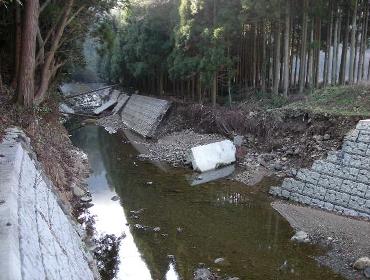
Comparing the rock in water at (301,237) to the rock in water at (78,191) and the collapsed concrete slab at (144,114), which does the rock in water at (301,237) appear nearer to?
the rock in water at (78,191)

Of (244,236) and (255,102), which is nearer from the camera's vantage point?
(244,236)

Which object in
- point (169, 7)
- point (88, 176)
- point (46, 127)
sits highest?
point (169, 7)

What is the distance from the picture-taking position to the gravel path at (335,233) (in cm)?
1022

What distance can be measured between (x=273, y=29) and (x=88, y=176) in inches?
544

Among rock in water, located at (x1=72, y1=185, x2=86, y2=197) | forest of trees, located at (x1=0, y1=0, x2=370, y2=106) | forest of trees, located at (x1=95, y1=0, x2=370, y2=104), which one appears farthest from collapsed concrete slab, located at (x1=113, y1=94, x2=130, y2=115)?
rock in water, located at (x1=72, y1=185, x2=86, y2=197)

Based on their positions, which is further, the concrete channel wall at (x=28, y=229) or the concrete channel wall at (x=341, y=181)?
the concrete channel wall at (x=341, y=181)

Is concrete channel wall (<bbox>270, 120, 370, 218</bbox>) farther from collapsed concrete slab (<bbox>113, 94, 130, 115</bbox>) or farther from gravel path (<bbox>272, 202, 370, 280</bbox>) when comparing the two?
collapsed concrete slab (<bbox>113, 94, 130, 115</bbox>)

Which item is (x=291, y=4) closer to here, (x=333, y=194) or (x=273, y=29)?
(x=273, y=29)

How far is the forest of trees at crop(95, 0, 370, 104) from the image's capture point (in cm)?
2178

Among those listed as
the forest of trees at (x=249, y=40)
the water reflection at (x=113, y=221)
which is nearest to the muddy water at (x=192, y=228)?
the water reflection at (x=113, y=221)

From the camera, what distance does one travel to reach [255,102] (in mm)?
23312

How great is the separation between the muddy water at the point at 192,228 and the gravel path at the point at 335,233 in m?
0.39

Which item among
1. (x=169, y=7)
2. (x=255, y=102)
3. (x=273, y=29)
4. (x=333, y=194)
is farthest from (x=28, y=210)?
(x=169, y=7)

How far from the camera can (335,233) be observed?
11.6 metres
